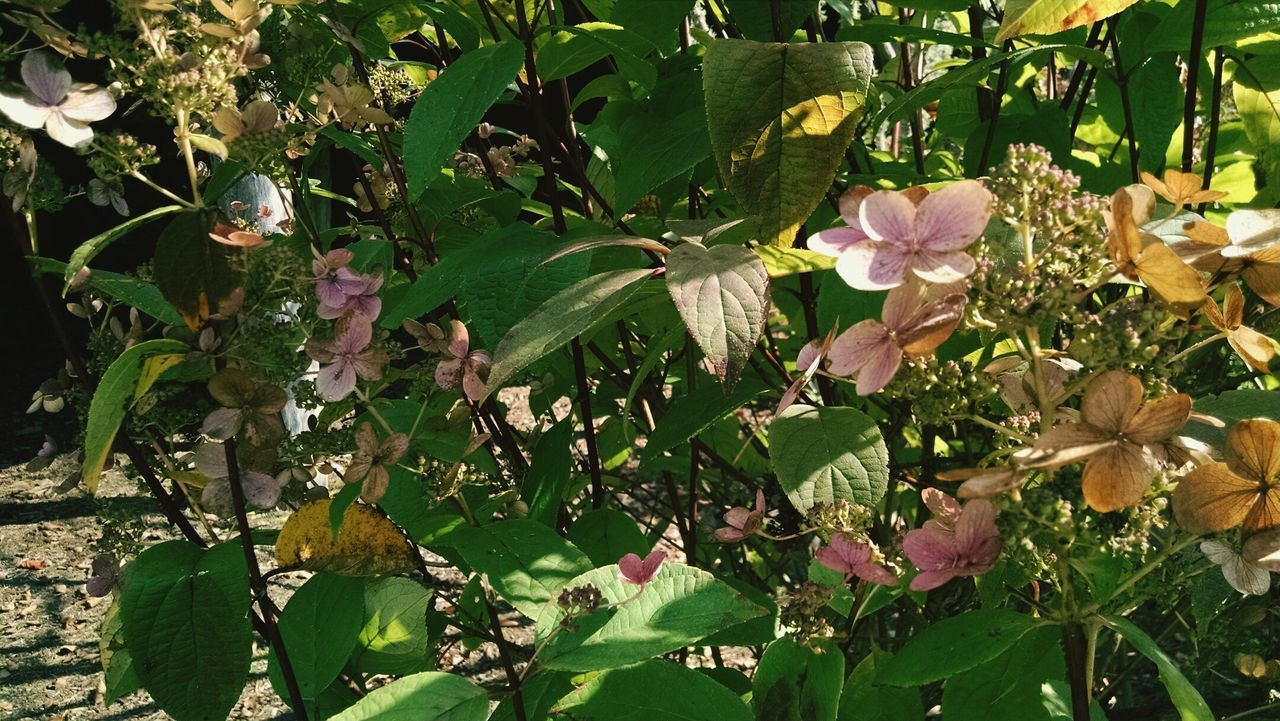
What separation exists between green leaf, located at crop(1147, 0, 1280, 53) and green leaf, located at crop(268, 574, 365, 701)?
1.07 m

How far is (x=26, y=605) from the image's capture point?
2.57 metres

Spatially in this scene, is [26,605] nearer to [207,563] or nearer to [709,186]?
[207,563]

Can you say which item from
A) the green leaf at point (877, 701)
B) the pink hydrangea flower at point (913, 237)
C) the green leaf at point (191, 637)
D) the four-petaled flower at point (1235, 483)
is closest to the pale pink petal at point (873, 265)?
the pink hydrangea flower at point (913, 237)

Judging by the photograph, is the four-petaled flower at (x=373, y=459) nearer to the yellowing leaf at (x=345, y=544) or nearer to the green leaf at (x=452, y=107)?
the yellowing leaf at (x=345, y=544)

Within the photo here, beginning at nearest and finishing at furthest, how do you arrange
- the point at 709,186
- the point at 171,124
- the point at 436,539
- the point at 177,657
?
the point at 171,124 → the point at 177,657 → the point at 436,539 → the point at 709,186

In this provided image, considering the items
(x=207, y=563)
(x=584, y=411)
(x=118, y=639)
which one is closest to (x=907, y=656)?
(x=584, y=411)

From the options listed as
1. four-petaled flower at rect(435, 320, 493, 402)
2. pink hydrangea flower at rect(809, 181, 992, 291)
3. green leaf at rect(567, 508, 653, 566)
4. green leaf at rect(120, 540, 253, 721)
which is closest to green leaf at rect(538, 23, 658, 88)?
four-petaled flower at rect(435, 320, 493, 402)

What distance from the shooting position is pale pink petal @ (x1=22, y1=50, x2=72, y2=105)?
2.58 ft

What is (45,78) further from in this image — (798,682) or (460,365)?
(798,682)

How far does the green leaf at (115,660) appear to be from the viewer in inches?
47.4

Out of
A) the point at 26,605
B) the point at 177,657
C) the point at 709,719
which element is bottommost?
the point at 26,605

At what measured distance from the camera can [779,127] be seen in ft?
2.63

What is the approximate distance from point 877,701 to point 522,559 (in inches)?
17.2

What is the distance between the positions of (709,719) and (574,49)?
2.36 ft
